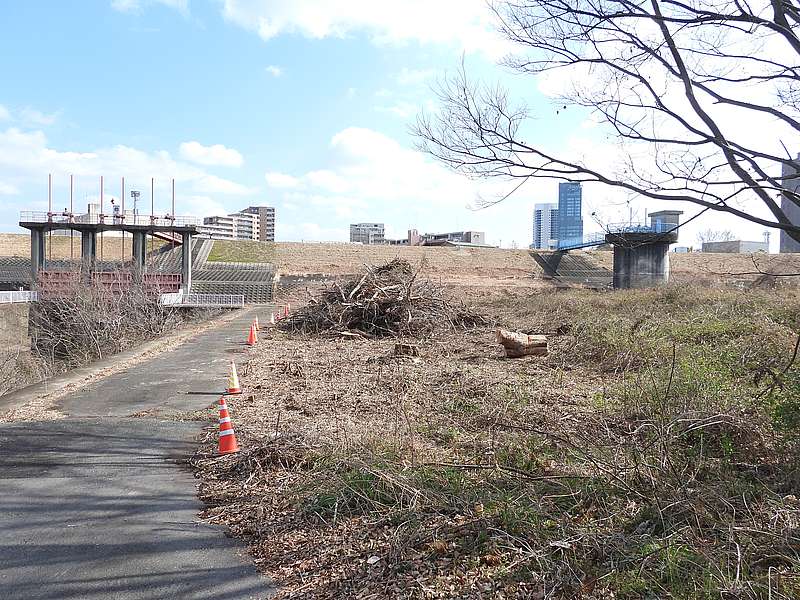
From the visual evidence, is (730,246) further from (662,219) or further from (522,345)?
(662,219)

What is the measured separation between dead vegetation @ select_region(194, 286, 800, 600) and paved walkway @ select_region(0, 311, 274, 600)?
0.87ft

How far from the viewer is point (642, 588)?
318cm

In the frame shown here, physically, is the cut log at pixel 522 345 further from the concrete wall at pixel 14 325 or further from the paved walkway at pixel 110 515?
the concrete wall at pixel 14 325

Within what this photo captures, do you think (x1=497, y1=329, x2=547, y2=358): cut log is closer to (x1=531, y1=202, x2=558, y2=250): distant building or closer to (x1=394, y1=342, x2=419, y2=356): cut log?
(x1=394, y1=342, x2=419, y2=356): cut log

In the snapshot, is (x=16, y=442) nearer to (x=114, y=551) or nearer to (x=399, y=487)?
(x=114, y=551)

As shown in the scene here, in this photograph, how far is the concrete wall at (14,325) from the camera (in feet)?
89.5

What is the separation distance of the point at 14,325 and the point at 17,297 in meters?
2.39

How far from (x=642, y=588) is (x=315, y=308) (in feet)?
54.2

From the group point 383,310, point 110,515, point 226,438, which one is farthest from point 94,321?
point 110,515

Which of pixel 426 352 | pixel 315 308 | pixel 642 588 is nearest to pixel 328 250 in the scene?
pixel 315 308

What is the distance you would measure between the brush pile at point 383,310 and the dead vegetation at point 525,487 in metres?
8.05

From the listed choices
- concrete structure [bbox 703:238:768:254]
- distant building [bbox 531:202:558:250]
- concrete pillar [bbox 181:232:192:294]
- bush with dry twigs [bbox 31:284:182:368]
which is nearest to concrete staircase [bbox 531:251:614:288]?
distant building [bbox 531:202:558:250]

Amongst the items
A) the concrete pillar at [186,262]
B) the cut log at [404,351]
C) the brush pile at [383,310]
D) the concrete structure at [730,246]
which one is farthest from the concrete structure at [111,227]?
the concrete structure at [730,246]

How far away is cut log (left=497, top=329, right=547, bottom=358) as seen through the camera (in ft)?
39.7
